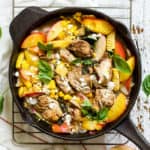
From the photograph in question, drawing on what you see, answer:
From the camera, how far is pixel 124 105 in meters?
1.26

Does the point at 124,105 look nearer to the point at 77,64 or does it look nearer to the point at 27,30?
the point at 77,64

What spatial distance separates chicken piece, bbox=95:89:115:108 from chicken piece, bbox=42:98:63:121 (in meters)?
0.09

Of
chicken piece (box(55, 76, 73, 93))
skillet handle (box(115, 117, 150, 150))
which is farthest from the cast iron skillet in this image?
chicken piece (box(55, 76, 73, 93))

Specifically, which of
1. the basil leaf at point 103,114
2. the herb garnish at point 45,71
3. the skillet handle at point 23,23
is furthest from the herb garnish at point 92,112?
the skillet handle at point 23,23

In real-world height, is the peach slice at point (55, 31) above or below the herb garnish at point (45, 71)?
above

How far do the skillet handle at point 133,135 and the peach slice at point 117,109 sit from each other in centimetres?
2

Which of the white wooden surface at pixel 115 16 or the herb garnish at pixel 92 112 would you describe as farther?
Result: the white wooden surface at pixel 115 16

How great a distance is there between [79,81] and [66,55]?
0.22 feet

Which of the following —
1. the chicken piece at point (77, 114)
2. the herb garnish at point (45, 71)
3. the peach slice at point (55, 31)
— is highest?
the peach slice at point (55, 31)

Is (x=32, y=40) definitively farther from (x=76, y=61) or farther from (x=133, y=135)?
(x=133, y=135)

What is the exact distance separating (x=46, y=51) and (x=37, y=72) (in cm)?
5

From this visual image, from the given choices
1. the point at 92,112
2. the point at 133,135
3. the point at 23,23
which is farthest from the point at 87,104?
the point at 23,23

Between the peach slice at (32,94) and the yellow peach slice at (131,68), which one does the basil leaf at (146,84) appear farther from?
the peach slice at (32,94)

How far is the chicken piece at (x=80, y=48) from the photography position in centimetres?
125
